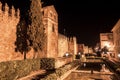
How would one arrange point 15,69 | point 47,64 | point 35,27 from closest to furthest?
point 15,69
point 35,27
point 47,64

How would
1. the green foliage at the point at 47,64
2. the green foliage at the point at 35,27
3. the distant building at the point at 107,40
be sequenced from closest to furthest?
the green foliage at the point at 35,27
the green foliage at the point at 47,64
the distant building at the point at 107,40

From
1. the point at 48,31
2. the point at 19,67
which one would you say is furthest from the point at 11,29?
the point at 48,31

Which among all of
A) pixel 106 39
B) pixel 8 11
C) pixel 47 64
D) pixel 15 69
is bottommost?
pixel 47 64

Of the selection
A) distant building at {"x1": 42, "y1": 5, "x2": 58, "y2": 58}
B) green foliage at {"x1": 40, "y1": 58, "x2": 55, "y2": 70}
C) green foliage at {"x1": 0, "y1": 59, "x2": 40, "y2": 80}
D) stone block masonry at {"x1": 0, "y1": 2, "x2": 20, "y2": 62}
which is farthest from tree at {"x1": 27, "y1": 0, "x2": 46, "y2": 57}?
distant building at {"x1": 42, "y1": 5, "x2": 58, "y2": 58}

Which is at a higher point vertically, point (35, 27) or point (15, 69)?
point (35, 27)

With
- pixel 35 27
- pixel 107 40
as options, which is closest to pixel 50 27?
pixel 35 27

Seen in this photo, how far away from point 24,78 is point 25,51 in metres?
5.40

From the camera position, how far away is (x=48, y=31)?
26000 mm

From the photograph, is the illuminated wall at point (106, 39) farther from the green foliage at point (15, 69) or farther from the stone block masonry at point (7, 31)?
the stone block masonry at point (7, 31)

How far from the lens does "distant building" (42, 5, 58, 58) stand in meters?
25.7

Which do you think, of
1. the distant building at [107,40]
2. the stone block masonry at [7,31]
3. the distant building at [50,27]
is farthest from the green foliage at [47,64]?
the distant building at [107,40]

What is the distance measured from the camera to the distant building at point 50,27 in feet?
84.2

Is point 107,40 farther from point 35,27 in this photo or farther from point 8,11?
point 8,11

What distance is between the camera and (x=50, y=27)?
88.0ft
